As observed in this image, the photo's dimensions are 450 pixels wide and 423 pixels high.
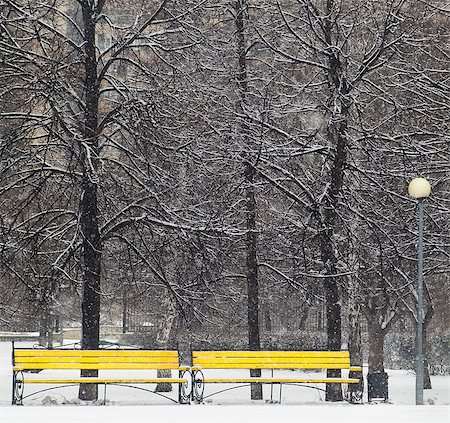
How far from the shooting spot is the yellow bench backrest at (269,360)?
603 inches

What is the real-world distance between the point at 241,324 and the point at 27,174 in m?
17.0

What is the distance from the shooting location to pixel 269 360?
15.7m

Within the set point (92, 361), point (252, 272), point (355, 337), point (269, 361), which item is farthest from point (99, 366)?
point (355, 337)

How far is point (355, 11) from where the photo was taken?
19562 mm

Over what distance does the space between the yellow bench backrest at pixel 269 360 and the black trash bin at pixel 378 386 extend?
2.31 meters

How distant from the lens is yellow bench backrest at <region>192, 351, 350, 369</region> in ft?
50.2

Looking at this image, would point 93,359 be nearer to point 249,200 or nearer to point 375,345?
point 249,200

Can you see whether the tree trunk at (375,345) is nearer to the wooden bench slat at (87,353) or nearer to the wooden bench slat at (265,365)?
the wooden bench slat at (265,365)

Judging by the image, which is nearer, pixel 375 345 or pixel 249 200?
pixel 249 200

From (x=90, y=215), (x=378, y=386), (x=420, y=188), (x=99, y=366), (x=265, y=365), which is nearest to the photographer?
(x=99, y=366)

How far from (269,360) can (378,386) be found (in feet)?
11.5

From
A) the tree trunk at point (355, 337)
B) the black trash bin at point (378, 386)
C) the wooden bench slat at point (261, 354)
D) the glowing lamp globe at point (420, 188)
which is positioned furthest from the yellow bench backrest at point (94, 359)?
the tree trunk at point (355, 337)
